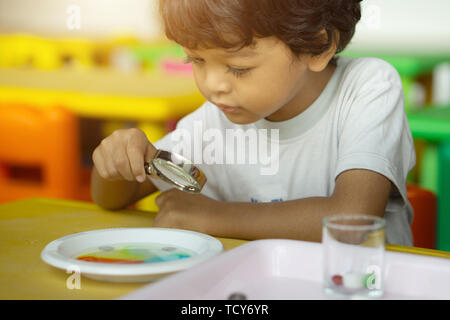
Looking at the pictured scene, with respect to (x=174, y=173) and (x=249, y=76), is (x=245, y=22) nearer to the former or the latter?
(x=249, y=76)

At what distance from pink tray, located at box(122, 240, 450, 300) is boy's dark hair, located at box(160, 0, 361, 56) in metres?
0.32

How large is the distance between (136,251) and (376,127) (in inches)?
17.0

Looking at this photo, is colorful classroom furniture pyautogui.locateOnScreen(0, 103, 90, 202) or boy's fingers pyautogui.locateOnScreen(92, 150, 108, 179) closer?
boy's fingers pyautogui.locateOnScreen(92, 150, 108, 179)

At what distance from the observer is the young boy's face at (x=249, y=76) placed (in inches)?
32.9

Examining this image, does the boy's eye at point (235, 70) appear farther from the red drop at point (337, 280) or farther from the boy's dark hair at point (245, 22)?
the red drop at point (337, 280)

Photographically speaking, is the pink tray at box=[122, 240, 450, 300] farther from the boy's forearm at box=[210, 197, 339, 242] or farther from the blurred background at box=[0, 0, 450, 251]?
the blurred background at box=[0, 0, 450, 251]

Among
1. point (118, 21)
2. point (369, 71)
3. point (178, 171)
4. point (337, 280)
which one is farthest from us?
point (118, 21)

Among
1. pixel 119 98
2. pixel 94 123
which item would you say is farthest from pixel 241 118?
pixel 94 123

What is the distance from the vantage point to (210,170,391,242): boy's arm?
0.79 metres

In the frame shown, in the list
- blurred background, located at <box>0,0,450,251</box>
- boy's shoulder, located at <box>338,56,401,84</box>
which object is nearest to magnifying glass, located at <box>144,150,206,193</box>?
blurred background, located at <box>0,0,450,251</box>

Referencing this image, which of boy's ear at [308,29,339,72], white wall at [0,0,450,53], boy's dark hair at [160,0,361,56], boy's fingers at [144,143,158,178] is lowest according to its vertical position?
boy's fingers at [144,143,158,178]

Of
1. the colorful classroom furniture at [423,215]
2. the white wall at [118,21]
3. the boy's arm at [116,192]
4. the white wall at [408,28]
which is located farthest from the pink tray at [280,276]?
the white wall at [118,21]

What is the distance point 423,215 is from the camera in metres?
1.27

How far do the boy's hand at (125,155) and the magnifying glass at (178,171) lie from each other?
0.05 meters
